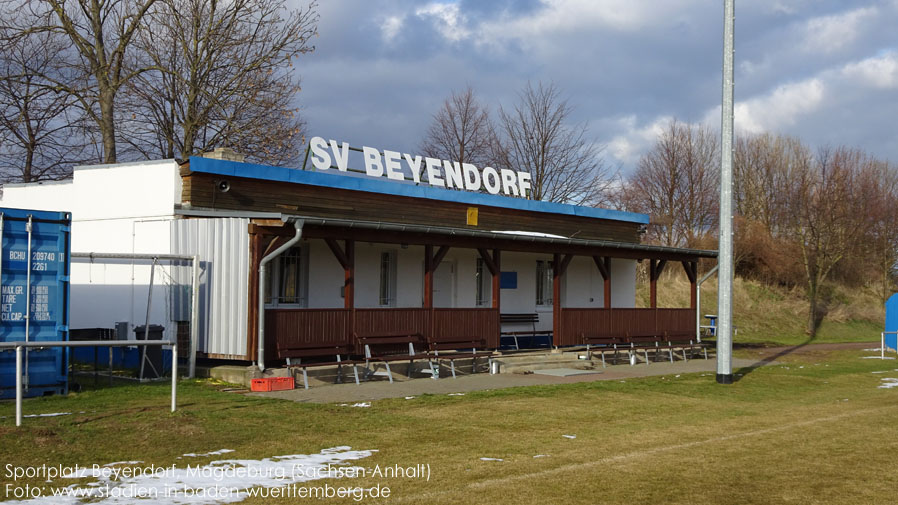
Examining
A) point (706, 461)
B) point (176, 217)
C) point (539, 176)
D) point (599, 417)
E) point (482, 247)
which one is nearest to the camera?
point (706, 461)

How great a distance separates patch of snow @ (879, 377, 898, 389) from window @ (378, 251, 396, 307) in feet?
34.8

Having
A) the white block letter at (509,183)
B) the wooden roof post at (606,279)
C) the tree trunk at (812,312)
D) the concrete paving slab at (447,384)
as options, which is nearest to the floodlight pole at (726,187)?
the concrete paving slab at (447,384)

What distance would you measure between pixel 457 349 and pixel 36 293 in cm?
861

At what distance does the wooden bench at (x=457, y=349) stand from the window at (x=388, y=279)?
205 cm

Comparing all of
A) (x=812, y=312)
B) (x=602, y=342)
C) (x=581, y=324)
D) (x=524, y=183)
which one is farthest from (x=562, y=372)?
(x=812, y=312)

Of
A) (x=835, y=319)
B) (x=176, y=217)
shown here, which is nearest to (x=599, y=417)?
(x=176, y=217)

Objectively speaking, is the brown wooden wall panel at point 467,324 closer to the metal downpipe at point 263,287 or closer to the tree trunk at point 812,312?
the metal downpipe at point 263,287

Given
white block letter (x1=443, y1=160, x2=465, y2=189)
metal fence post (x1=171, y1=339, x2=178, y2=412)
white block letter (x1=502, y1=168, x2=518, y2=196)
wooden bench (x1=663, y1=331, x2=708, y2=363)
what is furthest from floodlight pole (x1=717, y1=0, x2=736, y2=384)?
metal fence post (x1=171, y1=339, x2=178, y2=412)

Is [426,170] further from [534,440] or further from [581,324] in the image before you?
[534,440]

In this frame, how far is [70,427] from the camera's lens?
9266mm

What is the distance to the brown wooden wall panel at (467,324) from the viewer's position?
1783 cm

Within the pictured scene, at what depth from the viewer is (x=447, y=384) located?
15.5 meters

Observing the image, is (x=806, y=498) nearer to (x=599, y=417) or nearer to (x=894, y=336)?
(x=599, y=417)

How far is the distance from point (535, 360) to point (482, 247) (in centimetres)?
288
